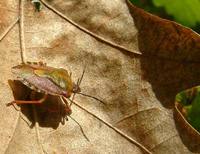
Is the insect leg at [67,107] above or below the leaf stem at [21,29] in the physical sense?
below

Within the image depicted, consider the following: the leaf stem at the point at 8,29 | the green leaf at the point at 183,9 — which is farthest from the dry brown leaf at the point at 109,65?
the green leaf at the point at 183,9

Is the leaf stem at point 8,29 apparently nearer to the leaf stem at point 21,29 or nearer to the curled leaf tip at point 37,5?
the leaf stem at point 21,29

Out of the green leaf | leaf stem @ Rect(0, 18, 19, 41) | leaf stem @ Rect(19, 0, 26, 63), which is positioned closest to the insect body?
leaf stem @ Rect(19, 0, 26, 63)

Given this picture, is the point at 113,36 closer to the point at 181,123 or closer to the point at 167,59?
the point at 167,59

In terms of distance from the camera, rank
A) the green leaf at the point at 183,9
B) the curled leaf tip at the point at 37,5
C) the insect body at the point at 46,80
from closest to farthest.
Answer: the insect body at the point at 46,80
the curled leaf tip at the point at 37,5
the green leaf at the point at 183,9

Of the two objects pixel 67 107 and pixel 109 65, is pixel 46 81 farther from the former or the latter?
pixel 109 65

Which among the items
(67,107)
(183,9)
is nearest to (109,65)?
(67,107)

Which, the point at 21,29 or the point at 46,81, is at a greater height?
the point at 21,29
